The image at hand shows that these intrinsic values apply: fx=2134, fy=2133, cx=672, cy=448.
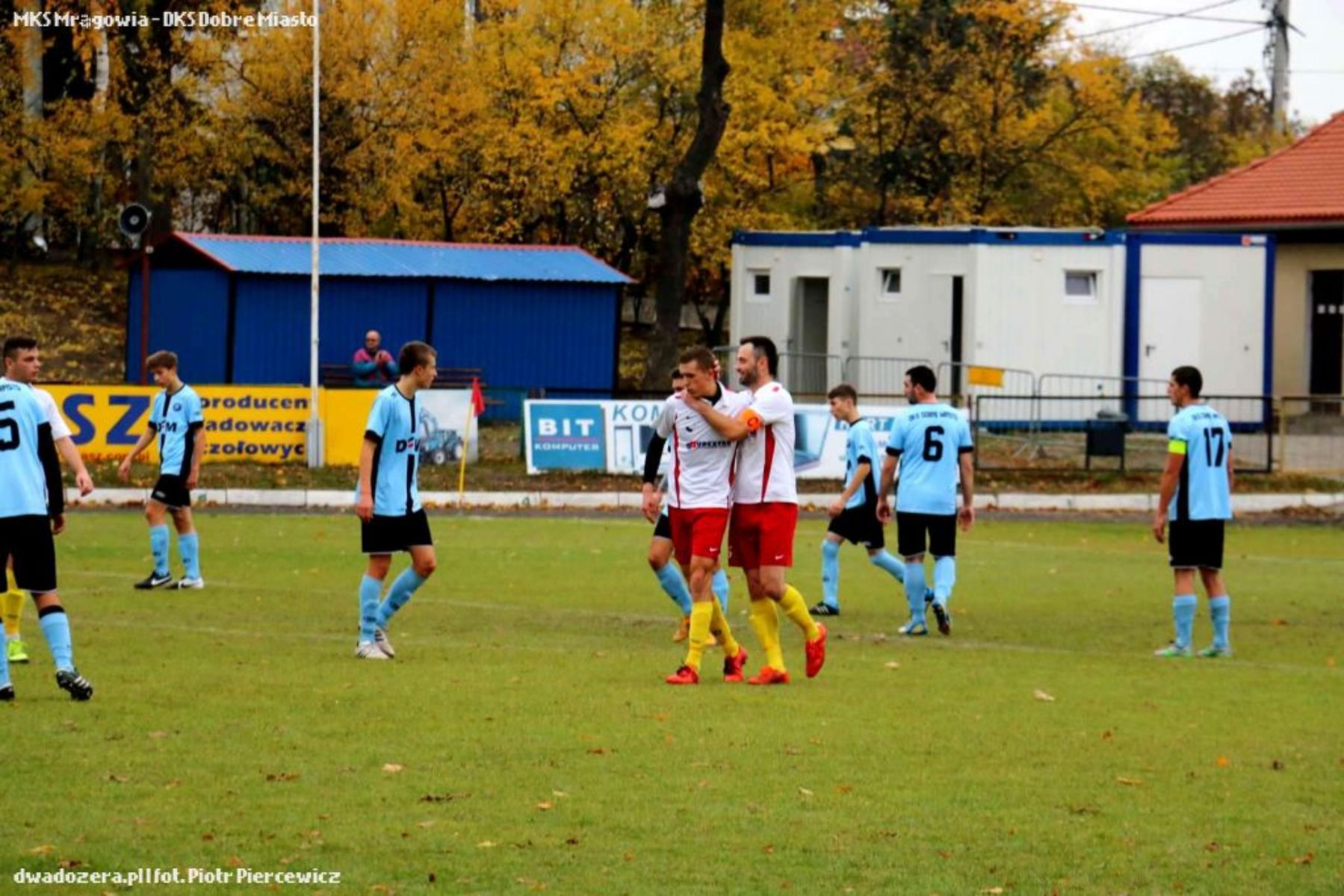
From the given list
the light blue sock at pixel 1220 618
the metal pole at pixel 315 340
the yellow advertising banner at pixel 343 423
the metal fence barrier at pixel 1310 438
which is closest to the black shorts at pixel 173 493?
the light blue sock at pixel 1220 618

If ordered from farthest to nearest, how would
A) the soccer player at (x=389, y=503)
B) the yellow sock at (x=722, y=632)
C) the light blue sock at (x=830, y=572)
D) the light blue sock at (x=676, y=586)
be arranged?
the light blue sock at (x=830, y=572)
the light blue sock at (x=676, y=586)
the soccer player at (x=389, y=503)
the yellow sock at (x=722, y=632)

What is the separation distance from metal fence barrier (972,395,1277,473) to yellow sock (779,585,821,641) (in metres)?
21.7

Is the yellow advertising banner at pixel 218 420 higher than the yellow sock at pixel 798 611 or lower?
higher

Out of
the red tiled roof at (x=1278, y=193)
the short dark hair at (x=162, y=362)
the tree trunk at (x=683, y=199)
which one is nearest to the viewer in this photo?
the short dark hair at (x=162, y=362)

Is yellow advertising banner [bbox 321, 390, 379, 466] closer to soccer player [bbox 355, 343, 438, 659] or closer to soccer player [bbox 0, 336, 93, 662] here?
soccer player [bbox 0, 336, 93, 662]

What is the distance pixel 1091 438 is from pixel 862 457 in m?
17.9

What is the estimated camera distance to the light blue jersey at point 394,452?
13.8 meters

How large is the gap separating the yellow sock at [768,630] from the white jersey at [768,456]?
68 cm

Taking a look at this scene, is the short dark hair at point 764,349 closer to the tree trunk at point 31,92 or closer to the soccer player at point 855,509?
the soccer player at point 855,509

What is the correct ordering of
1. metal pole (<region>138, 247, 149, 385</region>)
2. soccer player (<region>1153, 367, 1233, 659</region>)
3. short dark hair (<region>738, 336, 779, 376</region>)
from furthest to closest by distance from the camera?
metal pole (<region>138, 247, 149, 385</region>) < soccer player (<region>1153, 367, 1233, 659</region>) < short dark hair (<region>738, 336, 779, 376</region>)

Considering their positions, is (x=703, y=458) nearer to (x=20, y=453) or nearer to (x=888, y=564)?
(x=20, y=453)

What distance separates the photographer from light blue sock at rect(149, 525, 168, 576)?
746 inches

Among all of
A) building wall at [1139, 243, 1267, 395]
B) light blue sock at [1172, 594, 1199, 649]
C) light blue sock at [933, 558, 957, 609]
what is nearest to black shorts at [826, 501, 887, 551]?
light blue sock at [933, 558, 957, 609]

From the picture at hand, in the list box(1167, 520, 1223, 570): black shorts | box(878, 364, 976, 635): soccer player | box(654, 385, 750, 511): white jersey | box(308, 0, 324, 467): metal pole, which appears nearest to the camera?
box(654, 385, 750, 511): white jersey
